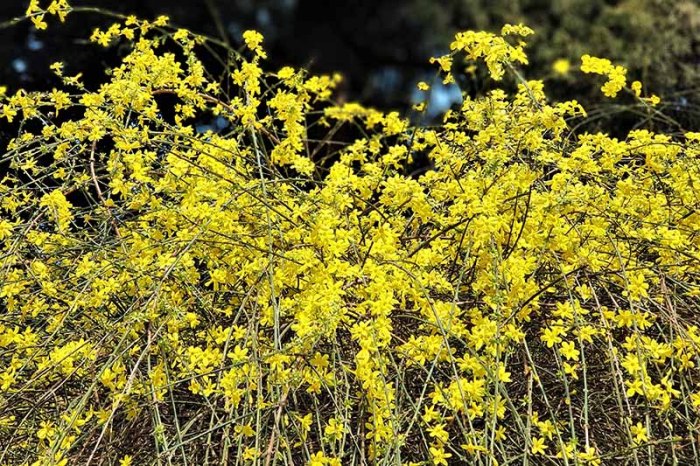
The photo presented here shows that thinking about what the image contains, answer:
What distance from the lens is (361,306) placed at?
1.74 meters

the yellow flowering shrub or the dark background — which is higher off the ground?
the dark background

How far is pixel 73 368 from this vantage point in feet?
5.77

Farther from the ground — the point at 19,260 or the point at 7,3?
the point at 7,3

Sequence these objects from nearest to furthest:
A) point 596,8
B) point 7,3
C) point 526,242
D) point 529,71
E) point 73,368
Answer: point 73,368
point 526,242
point 7,3
point 529,71
point 596,8

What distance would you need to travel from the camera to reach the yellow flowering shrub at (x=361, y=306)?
65.1 inches

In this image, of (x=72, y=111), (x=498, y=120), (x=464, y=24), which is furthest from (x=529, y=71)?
(x=498, y=120)

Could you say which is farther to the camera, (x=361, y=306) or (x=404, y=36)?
(x=404, y=36)

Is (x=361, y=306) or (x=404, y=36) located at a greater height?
(x=404, y=36)

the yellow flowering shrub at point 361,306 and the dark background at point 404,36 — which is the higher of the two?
the dark background at point 404,36

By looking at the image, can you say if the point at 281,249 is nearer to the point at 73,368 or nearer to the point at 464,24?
the point at 73,368

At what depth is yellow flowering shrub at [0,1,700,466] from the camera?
5.43 ft

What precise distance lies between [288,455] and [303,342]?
192 millimetres

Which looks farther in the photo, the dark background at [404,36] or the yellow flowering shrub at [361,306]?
the dark background at [404,36]

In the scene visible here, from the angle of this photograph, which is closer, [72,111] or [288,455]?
[288,455]
